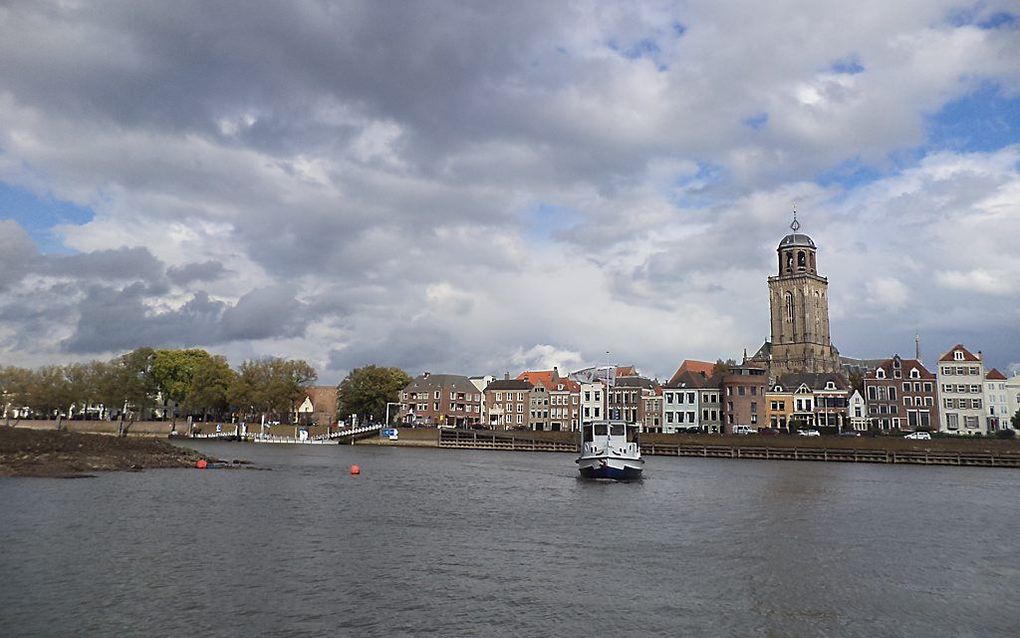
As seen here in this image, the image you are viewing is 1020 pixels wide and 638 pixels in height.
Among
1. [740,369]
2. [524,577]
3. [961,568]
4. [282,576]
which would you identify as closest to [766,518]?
[961,568]

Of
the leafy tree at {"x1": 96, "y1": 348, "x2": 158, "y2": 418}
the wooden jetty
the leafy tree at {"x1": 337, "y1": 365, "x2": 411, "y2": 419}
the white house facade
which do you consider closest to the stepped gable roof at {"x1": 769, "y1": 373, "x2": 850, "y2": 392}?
the white house facade

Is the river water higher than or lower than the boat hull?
lower

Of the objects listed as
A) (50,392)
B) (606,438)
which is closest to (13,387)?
(50,392)

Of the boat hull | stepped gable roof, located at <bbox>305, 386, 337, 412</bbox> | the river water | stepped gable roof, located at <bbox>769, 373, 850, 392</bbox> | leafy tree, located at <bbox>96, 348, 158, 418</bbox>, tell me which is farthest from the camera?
stepped gable roof, located at <bbox>305, 386, 337, 412</bbox>

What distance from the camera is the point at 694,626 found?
20891 mm

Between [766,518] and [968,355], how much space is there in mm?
103928

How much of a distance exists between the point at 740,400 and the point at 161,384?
122470mm

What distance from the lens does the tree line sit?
151625 millimetres

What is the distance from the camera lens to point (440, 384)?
542 feet

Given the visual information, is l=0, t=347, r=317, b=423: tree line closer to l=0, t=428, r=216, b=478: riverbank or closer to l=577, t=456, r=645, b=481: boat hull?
l=0, t=428, r=216, b=478: riverbank

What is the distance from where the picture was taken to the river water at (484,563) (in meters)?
20.8

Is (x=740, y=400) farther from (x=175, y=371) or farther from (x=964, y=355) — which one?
(x=175, y=371)

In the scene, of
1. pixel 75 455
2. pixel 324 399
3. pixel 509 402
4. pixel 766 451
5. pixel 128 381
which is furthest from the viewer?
pixel 324 399

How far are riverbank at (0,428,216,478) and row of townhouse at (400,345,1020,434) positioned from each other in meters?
57.6
